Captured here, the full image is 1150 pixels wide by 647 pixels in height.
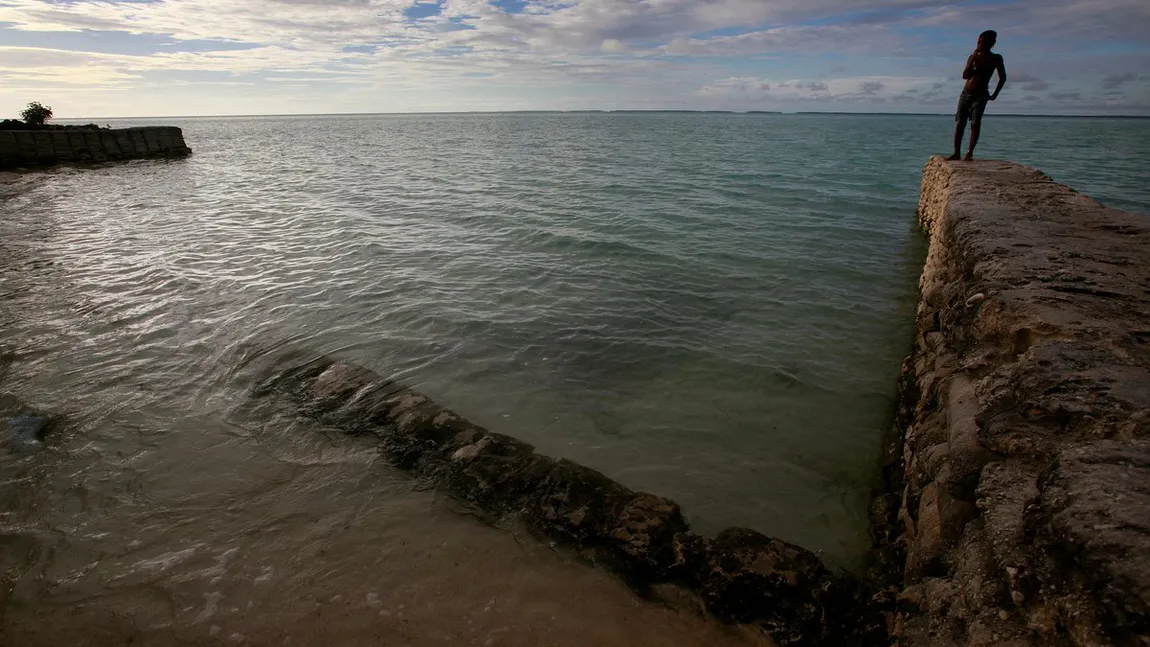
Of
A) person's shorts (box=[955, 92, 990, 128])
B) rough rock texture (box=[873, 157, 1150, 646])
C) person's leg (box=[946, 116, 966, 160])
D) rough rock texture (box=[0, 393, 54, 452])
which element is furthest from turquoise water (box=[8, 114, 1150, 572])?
person's shorts (box=[955, 92, 990, 128])

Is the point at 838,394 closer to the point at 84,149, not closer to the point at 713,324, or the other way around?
the point at 713,324

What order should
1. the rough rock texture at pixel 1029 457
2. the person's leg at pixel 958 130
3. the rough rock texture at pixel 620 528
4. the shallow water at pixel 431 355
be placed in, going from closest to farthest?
the rough rock texture at pixel 1029 457, the rough rock texture at pixel 620 528, the shallow water at pixel 431 355, the person's leg at pixel 958 130

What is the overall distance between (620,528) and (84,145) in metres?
41.3

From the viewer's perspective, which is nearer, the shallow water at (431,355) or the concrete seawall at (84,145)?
the shallow water at (431,355)

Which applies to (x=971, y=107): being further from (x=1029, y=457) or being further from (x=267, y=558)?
(x=267, y=558)

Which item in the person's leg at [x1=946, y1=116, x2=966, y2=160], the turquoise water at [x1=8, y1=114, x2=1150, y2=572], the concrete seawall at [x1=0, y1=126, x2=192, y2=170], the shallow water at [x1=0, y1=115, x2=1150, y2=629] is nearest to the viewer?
the shallow water at [x1=0, y1=115, x2=1150, y2=629]

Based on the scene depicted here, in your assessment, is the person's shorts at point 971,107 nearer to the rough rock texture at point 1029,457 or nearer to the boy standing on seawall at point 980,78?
the boy standing on seawall at point 980,78

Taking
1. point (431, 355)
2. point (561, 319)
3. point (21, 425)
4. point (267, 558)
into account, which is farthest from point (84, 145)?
point (267, 558)

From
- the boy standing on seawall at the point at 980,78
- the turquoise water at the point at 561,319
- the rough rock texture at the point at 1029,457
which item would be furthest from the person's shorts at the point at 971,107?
the rough rock texture at the point at 1029,457

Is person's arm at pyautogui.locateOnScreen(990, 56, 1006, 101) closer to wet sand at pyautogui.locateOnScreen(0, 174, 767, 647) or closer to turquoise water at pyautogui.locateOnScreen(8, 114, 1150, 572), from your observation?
turquoise water at pyautogui.locateOnScreen(8, 114, 1150, 572)

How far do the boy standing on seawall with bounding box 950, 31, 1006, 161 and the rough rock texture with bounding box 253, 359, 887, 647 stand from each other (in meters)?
10.3

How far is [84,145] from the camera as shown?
30594 millimetres

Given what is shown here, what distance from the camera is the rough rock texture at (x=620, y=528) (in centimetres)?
305

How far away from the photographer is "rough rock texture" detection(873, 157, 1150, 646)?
1.82 m
